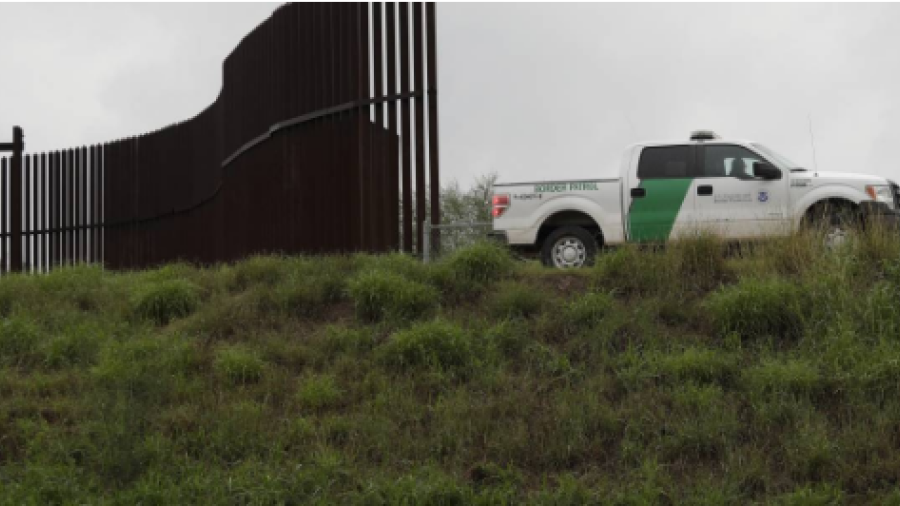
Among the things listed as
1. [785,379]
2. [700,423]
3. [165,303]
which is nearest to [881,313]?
[785,379]

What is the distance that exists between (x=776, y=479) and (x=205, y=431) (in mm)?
4631

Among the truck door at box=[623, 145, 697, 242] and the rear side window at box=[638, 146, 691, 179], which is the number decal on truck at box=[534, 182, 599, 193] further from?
the rear side window at box=[638, 146, 691, 179]

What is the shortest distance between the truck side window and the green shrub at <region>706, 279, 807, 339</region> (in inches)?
138

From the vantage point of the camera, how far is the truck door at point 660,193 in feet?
47.9

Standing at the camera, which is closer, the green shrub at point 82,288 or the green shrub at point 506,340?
the green shrub at point 506,340

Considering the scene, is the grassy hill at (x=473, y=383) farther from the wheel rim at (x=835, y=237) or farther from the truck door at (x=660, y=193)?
the truck door at (x=660, y=193)

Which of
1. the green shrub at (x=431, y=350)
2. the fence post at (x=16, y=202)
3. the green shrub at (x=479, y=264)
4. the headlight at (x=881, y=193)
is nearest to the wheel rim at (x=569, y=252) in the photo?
the green shrub at (x=479, y=264)

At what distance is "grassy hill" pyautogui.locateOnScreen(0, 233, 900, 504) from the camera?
8930 millimetres

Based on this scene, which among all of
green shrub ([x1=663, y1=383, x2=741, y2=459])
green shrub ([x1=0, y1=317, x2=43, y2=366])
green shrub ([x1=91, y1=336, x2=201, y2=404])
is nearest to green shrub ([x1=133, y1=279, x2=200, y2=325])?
green shrub ([x1=91, y1=336, x2=201, y2=404])

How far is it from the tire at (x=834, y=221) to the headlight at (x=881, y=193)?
0.27 meters

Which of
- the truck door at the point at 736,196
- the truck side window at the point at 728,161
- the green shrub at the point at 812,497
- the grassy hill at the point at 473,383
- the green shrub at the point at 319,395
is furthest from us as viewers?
the truck side window at the point at 728,161

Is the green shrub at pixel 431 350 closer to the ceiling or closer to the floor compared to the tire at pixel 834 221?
closer to the floor

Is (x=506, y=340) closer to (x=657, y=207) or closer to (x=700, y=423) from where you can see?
(x=700, y=423)

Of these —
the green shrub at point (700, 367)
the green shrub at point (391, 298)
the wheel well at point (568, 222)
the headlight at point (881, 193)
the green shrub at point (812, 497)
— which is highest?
the headlight at point (881, 193)
